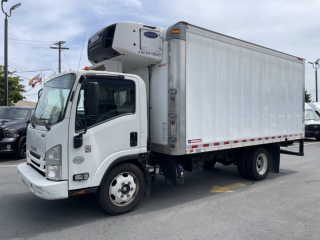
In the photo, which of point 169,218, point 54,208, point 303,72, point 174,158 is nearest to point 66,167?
point 54,208

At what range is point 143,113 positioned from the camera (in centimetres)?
482

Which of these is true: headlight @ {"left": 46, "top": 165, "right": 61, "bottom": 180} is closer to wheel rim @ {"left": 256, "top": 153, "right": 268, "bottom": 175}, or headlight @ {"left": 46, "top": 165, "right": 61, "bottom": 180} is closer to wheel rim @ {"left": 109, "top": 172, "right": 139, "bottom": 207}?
wheel rim @ {"left": 109, "top": 172, "right": 139, "bottom": 207}

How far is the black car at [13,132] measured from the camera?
9188mm

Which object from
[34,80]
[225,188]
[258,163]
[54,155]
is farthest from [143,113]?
[34,80]

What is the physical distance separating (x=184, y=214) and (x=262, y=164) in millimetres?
3407

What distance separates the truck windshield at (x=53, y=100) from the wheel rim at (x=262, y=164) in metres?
5.05

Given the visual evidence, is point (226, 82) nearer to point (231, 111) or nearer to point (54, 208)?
point (231, 111)

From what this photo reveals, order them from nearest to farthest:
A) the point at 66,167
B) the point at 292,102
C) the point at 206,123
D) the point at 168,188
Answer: the point at 66,167 → the point at 206,123 → the point at 168,188 → the point at 292,102

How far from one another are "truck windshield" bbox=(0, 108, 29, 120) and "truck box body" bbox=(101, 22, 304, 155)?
247 inches

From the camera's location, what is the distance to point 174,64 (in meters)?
4.96

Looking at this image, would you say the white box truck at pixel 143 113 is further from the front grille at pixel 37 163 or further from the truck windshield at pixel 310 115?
the truck windshield at pixel 310 115

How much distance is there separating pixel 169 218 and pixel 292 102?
16.8 ft

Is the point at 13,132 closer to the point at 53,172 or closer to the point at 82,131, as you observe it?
the point at 53,172

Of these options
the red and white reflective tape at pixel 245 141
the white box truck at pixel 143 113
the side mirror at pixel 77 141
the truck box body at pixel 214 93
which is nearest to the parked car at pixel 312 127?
the red and white reflective tape at pixel 245 141
